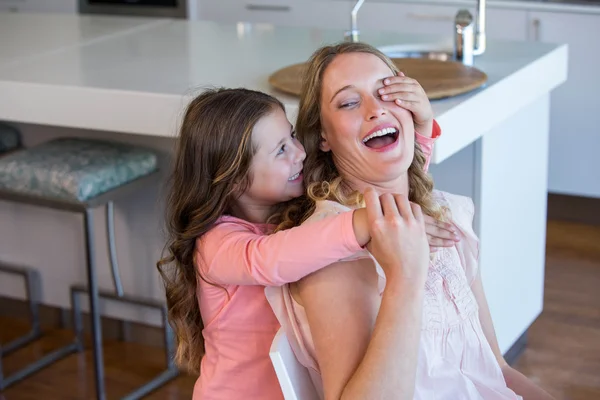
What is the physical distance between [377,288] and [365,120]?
236 mm

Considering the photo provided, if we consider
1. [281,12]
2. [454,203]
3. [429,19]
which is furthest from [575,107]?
[454,203]

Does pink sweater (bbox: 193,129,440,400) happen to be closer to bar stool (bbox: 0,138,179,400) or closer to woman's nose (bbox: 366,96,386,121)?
woman's nose (bbox: 366,96,386,121)

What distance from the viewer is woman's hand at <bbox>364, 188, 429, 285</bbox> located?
1.20 m

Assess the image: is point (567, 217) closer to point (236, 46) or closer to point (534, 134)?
point (534, 134)

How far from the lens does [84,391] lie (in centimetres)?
272

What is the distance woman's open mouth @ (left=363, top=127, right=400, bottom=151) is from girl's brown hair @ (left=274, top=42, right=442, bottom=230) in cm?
7

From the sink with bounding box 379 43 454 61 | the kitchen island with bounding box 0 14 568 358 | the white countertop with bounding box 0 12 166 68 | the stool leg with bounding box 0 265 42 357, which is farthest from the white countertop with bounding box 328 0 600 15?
the stool leg with bounding box 0 265 42 357

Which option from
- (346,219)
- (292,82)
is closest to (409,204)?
(346,219)

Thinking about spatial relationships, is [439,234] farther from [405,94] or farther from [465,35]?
[465,35]

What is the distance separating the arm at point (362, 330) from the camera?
121 centimetres

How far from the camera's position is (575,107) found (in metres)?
3.81

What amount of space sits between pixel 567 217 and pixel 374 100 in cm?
278

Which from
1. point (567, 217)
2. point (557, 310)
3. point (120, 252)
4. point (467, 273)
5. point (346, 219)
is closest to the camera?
point (346, 219)

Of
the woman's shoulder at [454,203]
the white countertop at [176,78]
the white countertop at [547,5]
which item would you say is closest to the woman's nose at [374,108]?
the woman's shoulder at [454,203]
